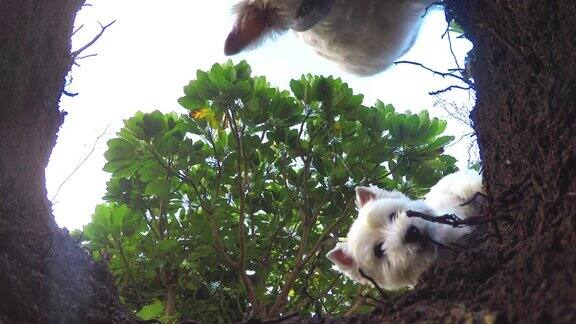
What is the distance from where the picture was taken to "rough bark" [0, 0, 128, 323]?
1.00 metres

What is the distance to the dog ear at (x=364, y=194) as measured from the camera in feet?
6.95

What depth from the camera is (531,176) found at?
91cm

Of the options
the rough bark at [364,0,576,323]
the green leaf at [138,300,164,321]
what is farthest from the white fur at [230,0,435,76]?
the green leaf at [138,300,164,321]

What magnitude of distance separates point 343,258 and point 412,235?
38 cm

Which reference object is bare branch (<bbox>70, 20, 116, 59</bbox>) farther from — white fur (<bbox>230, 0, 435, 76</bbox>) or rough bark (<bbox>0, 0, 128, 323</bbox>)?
white fur (<bbox>230, 0, 435, 76</bbox>)

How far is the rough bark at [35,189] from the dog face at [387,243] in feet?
3.18

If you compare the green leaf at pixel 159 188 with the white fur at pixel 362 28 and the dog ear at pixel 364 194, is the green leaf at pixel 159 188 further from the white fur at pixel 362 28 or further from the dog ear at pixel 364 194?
the white fur at pixel 362 28

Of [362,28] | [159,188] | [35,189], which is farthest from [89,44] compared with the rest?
[362,28]

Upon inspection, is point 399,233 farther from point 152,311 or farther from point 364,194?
point 152,311

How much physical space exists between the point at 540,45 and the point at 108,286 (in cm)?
103

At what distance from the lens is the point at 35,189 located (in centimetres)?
118

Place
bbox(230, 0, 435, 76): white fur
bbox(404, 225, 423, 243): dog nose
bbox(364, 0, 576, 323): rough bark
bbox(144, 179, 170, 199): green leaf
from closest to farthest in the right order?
bbox(364, 0, 576, 323): rough bark, bbox(404, 225, 423, 243): dog nose, bbox(144, 179, 170, 199): green leaf, bbox(230, 0, 435, 76): white fur

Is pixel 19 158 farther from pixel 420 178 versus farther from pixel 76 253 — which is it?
Answer: pixel 420 178

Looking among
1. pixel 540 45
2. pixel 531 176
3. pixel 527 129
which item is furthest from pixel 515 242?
pixel 540 45
